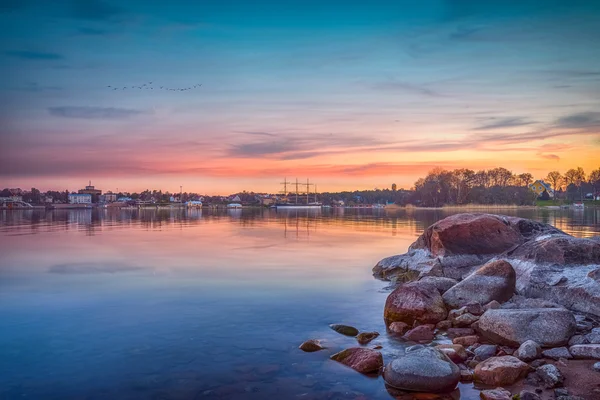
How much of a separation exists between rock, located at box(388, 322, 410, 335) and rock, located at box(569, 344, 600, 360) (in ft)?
16.0

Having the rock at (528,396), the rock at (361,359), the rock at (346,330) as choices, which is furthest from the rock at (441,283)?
the rock at (528,396)

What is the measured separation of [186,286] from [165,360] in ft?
36.2

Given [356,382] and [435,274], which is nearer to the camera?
[356,382]

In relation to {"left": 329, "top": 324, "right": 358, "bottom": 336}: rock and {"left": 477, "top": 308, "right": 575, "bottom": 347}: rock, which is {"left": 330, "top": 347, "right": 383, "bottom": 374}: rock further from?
{"left": 477, "top": 308, "right": 575, "bottom": 347}: rock

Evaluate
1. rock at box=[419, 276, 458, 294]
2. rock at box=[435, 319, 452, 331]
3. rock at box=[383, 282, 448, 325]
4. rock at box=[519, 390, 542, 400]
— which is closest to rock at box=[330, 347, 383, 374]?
rock at box=[519, 390, 542, 400]

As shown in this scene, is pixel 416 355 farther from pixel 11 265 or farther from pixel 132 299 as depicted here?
pixel 11 265

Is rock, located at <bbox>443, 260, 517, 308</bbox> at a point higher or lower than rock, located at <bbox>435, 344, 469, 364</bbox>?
higher

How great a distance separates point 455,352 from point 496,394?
2.38m

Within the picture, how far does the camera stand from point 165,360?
1332cm

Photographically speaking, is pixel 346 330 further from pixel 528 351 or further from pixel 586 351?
pixel 586 351

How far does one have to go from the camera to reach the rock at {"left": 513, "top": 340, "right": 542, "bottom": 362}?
12391mm

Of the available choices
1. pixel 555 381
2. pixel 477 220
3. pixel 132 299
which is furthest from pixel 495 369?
pixel 132 299

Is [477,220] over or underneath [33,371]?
over

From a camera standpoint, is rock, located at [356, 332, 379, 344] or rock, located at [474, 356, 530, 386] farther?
rock, located at [356, 332, 379, 344]
